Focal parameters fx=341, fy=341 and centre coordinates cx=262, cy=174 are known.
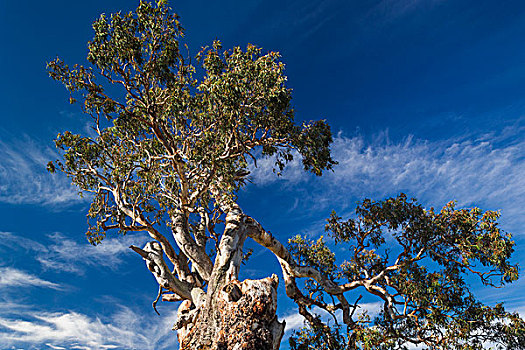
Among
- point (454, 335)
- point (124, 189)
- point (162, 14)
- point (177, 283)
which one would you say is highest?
point (162, 14)

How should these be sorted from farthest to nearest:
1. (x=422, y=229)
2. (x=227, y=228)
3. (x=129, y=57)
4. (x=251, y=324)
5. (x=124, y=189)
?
(x=422, y=229), (x=124, y=189), (x=227, y=228), (x=129, y=57), (x=251, y=324)

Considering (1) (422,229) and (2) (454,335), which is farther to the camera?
(1) (422,229)

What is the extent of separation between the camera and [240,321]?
852 cm

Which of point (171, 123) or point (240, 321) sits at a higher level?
point (171, 123)

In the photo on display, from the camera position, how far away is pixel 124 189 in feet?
43.8

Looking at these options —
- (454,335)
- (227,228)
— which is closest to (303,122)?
(227,228)

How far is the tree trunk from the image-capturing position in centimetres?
826

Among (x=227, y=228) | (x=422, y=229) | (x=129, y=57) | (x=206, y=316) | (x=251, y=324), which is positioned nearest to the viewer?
(x=251, y=324)

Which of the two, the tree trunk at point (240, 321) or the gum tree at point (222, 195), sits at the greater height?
the gum tree at point (222, 195)

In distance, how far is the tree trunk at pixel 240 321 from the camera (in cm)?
826

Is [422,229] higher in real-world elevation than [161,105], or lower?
lower

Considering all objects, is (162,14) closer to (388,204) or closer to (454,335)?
(388,204)

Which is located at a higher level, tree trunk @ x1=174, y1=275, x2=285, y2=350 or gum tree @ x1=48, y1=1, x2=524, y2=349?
gum tree @ x1=48, y1=1, x2=524, y2=349

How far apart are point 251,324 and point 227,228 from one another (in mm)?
4206
